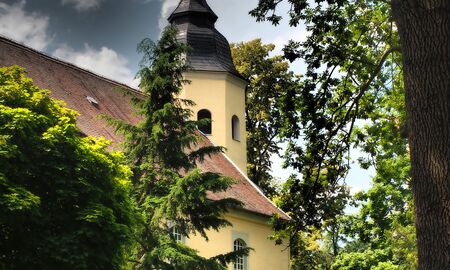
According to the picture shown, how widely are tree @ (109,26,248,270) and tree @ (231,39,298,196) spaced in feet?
53.1

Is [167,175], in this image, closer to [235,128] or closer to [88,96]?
[88,96]

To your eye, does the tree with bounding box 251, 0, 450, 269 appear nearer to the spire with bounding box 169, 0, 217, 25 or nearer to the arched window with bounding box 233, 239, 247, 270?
the arched window with bounding box 233, 239, 247, 270

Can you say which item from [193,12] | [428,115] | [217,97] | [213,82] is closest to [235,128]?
[217,97]

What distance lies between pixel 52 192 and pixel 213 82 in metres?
15.4

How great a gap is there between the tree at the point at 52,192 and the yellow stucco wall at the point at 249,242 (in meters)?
9.32

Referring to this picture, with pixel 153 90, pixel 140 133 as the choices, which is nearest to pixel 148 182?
pixel 140 133

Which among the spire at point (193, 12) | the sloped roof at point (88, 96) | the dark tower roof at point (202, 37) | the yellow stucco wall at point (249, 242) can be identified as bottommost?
the yellow stucco wall at point (249, 242)

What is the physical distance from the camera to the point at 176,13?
86.8 ft

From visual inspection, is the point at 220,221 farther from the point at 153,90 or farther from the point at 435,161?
the point at 435,161

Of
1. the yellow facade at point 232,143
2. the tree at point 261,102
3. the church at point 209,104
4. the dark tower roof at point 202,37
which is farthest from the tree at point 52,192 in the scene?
the tree at point 261,102

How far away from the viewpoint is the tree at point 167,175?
13.1m

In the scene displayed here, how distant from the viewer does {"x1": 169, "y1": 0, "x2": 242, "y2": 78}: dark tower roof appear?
82.1 feet

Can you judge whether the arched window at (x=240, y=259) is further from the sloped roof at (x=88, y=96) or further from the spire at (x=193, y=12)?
the spire at (x=193, y=12)

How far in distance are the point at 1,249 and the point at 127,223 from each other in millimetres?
2277
